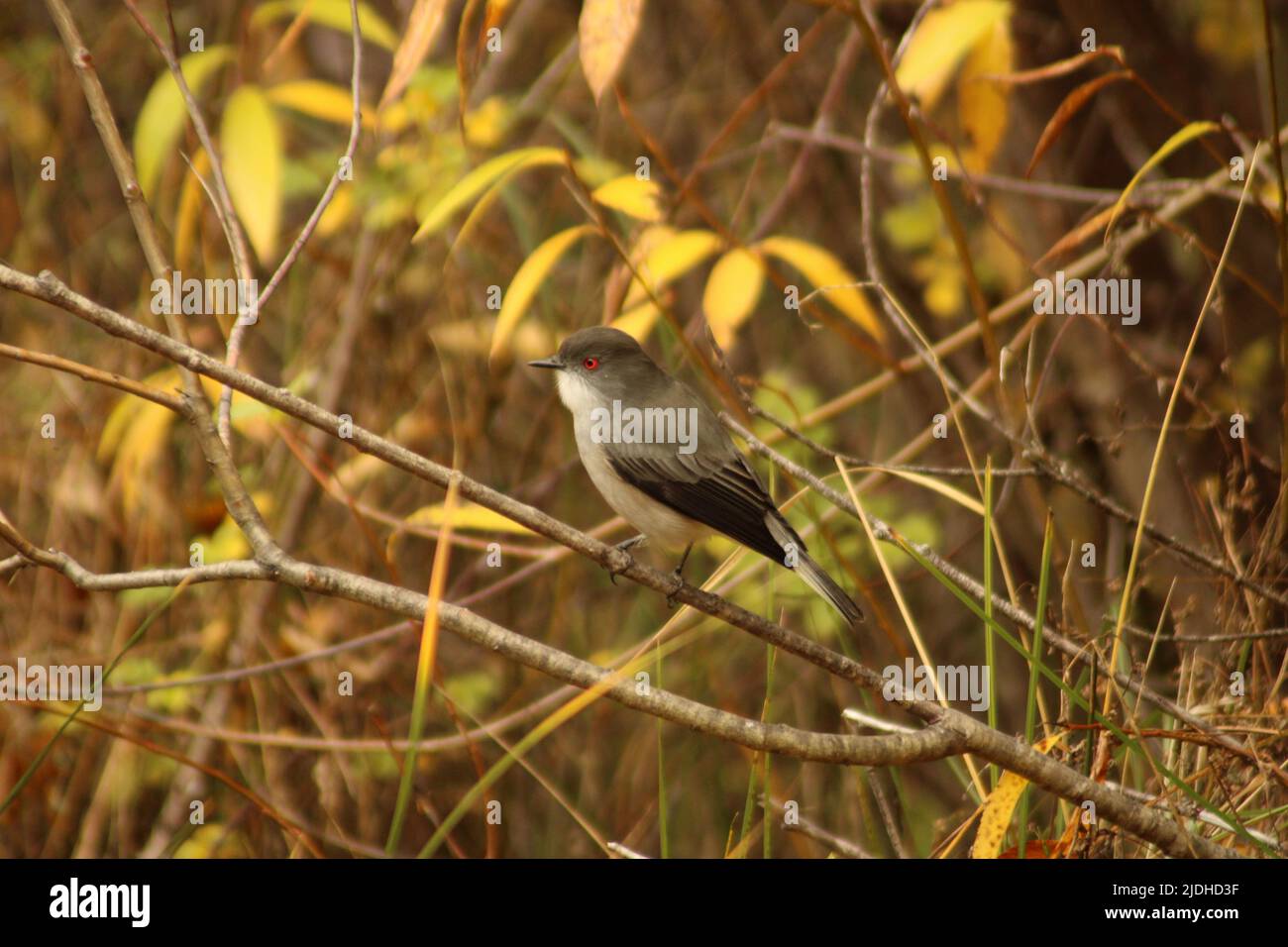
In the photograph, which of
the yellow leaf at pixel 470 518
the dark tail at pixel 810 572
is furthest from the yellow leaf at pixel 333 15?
the dark tail at pixel 810 572

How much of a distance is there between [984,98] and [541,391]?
97.7 inches

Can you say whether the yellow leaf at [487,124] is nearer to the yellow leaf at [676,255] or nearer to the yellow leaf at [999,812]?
the yellow leaf at [676,255]

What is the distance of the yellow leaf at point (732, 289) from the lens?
2.93m

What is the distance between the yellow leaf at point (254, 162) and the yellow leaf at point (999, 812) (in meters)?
1.95

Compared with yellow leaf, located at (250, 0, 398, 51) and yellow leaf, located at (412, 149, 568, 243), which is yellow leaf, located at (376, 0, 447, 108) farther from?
yellow leaf, located at (250, 0, 398, 51)

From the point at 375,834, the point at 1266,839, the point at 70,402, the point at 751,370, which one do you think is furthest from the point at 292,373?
the point at 1266,839

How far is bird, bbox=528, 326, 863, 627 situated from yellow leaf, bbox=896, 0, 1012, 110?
3.23 ft

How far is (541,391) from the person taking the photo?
498 centimetres

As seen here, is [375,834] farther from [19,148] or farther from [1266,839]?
[19,148]

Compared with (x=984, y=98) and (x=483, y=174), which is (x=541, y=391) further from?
(x=984, y=98)

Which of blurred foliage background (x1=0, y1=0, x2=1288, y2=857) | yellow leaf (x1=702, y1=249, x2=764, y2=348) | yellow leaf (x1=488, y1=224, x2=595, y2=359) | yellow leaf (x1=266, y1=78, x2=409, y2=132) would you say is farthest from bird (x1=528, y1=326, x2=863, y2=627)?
yellow leaf (x1=266, y1=78, x2=409, y2=132)

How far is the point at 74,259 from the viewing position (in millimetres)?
4844

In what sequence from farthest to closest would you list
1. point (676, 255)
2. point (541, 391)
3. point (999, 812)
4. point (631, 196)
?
point (541, 391) → point (676, 255) → point (631, 196) → point (999, 812)

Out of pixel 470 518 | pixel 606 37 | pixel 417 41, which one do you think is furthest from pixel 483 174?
pixel 470 518
